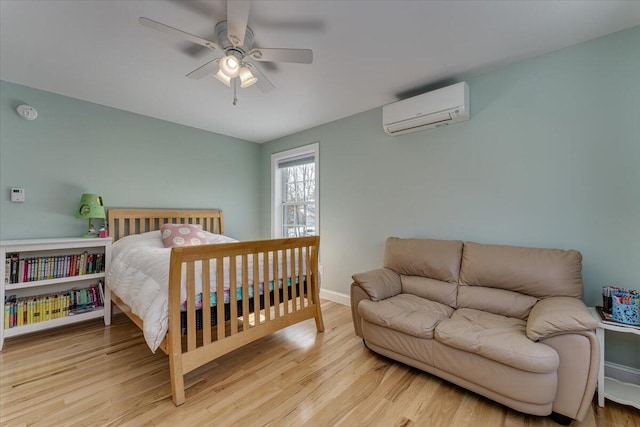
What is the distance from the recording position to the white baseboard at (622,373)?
5.67ft

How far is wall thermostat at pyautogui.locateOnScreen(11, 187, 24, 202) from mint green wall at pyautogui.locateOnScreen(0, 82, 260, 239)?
0.15 ft

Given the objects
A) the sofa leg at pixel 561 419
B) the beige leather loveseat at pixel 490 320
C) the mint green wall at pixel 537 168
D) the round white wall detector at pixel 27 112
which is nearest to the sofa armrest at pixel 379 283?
the beige leather loveseat at pixel 490 320

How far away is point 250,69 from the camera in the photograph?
6.16ft

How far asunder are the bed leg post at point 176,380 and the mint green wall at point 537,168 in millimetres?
2132

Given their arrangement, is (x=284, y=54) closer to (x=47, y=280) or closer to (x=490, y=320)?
(x=490, y=320)

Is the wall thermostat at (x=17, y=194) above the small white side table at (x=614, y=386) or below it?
above

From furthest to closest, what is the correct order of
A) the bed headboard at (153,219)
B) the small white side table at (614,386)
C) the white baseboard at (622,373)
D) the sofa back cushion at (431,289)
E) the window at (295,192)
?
the window at (295,192)
the bed headboard at (153,219)
the sofa back cushion at (431,289)
the white baseboard at (622,373)
the small white side table at (614,386)

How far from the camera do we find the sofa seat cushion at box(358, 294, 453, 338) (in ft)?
5.89

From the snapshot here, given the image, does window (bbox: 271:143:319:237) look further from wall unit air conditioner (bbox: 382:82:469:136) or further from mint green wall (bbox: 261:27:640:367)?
wall unit air conditioner (bbox: 382:82:469:136)

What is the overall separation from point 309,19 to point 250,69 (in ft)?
1.68

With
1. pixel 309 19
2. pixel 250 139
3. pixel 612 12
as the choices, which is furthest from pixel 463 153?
pixel 250 139

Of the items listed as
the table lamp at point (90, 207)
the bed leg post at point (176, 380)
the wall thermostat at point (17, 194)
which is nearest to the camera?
the bed leg post at point (176, 380)

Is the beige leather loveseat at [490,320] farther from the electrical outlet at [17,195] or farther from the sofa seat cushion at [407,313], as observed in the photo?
the electrical outlet at [17,195]

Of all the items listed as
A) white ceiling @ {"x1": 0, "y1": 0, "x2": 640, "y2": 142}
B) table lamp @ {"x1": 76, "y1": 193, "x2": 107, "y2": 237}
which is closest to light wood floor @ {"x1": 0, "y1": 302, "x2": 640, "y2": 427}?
table lamp @ {"x1": 76, "y1": 193, "x2": 107, "y2": 237}
